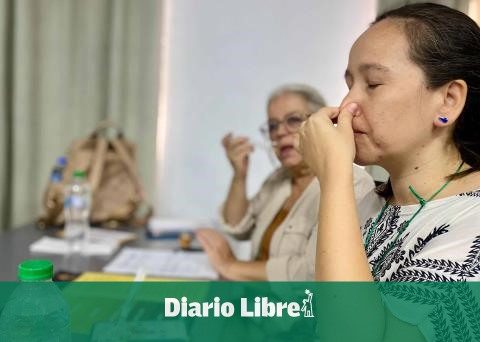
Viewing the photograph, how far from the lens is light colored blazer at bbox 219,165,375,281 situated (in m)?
1.00

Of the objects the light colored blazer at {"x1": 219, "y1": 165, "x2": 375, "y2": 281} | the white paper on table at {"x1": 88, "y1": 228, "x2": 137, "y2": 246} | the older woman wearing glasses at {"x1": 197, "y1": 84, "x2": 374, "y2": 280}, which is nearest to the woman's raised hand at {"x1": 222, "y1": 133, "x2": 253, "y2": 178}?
the older woman wearing glasses at {"x1": 197, "y1": 84, "x2": 374, "y2": 280}

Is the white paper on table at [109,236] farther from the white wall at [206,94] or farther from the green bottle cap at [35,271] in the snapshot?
the green bottle cap at [35,271]

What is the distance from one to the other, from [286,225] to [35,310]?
0.81m

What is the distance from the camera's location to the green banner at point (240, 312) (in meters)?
0.56

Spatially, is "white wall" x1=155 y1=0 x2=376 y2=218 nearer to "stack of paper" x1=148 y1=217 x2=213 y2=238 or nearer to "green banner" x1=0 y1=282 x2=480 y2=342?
"stack of paper" x1=148 y1=217 x2=213 y2=238

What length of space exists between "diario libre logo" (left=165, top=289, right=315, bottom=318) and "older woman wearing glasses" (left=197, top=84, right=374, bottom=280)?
16 centimetres

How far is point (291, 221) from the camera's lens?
4.18ft

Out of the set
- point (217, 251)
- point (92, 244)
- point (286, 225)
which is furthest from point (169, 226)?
point (286, 225)

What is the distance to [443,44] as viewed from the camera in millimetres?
642

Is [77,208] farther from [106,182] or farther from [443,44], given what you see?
[443,44]

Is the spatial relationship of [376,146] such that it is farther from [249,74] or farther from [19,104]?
[19,104]

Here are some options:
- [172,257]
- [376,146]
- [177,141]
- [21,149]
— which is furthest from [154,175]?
[376,146]

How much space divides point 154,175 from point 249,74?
749mm

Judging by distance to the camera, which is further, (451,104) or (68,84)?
(68,84)
